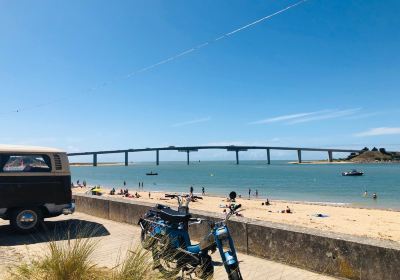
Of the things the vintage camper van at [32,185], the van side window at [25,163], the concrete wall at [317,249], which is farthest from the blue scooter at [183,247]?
the van side window at [25,163]

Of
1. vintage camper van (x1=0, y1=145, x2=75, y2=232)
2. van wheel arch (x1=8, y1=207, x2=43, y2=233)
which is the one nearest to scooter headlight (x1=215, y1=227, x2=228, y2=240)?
vintage camper van (x1=0, y1=145, x2=75, y2=232)

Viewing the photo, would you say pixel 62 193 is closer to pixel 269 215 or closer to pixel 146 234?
pixel 146 234

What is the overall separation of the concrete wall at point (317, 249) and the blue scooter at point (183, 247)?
1.38 m

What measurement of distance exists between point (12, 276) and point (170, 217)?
2.16 metres

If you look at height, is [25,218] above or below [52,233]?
above

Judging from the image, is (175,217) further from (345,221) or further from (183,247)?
(345,221)

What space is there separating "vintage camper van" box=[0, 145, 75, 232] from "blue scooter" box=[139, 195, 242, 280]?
3802 millimetres

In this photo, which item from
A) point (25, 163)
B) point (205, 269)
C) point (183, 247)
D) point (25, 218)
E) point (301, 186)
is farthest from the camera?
point (301, 186)

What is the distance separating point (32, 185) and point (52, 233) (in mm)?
1205

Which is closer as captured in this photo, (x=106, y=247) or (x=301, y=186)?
(x=106, y=247)

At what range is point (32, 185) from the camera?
330 inches

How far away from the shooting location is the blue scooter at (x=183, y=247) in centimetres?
444

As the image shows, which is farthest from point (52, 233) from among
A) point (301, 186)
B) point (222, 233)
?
point (301, 186)

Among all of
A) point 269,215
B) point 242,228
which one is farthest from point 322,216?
point 242,228
